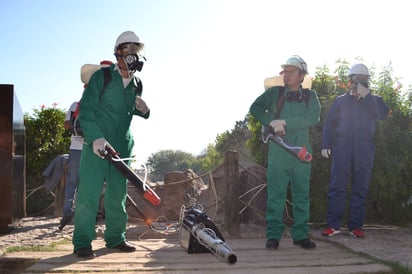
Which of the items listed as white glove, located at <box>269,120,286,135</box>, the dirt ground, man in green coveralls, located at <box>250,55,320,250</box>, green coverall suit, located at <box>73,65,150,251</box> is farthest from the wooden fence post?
green coverall suit, located at <box>73,65,150,251</box>

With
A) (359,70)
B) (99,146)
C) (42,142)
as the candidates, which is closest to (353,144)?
(359,70)

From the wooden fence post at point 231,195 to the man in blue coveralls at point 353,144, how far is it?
114 cm

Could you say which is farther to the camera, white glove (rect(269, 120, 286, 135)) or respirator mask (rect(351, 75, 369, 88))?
respirator mask (rect(351, 75, 369, 88))

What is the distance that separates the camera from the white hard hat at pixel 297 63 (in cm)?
476

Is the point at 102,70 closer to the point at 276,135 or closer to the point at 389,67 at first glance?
the point at 276,135

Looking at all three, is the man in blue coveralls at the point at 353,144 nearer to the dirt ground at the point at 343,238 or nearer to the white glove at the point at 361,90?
the white glove at the point at 361,90

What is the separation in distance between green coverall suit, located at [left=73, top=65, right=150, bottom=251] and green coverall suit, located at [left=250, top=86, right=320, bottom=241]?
1.41m

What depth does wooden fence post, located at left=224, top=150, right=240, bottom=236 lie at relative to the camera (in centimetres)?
577

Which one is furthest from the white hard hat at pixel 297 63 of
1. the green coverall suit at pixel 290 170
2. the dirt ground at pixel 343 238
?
the dirt ground at pixel 343 238

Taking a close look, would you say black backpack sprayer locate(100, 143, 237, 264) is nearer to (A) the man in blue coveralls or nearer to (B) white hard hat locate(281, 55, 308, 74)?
(B) white hard hat locate(281, 55, 308, 74)

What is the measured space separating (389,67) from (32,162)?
8259 millimetres

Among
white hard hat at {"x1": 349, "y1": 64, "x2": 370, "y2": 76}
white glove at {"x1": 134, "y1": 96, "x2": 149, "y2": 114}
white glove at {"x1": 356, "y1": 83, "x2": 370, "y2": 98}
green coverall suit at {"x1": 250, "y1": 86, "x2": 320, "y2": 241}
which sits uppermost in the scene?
white hard hat at {"x1": 349, "y1": 64, "x2": 370, "y2": 76}

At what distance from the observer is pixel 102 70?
442cm

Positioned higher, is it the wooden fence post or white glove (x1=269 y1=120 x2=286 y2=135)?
white glove (x1=269 y1=120 x2=286 y2=135)
